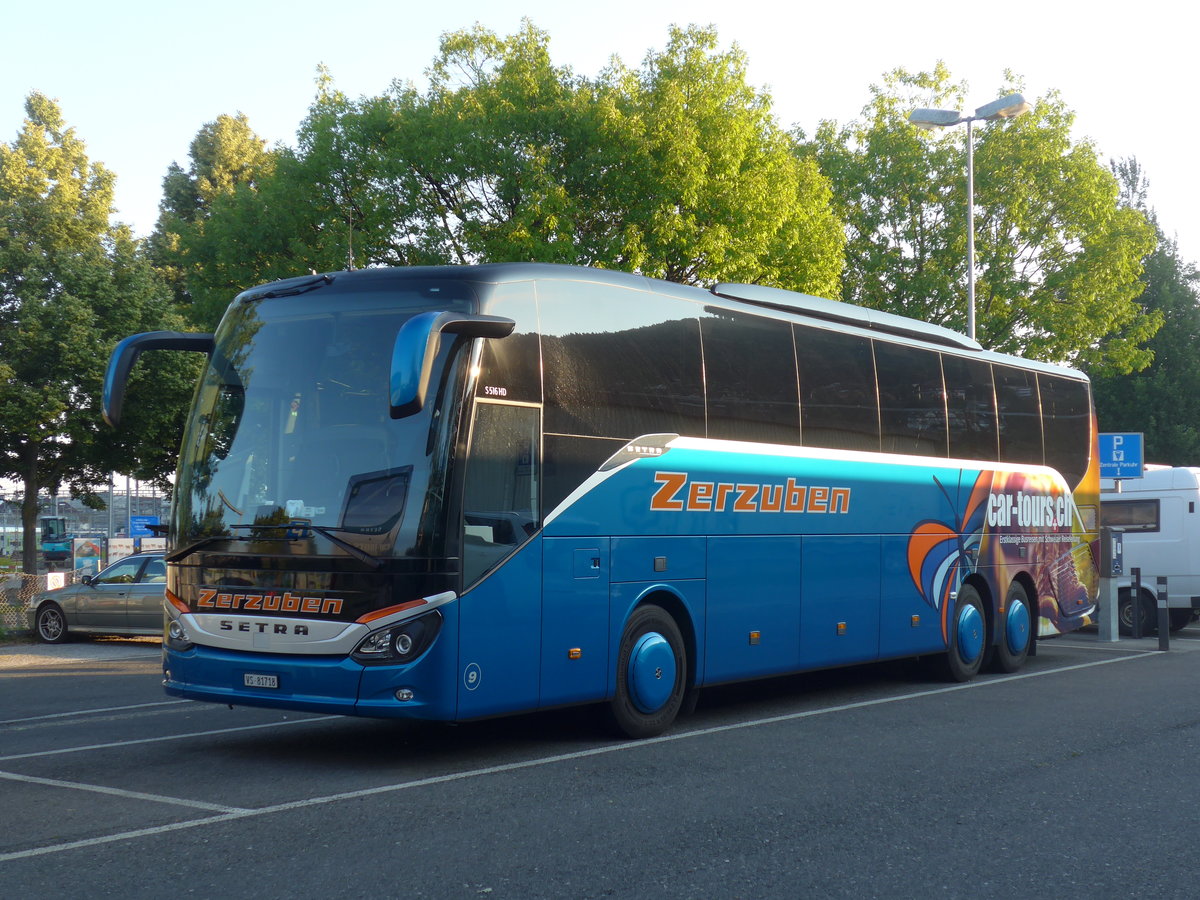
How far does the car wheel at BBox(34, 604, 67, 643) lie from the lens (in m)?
21.2

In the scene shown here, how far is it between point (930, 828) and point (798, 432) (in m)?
5.36

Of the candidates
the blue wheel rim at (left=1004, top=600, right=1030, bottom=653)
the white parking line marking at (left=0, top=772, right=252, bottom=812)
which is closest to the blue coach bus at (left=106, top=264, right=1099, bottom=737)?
the white parking line marking at (left=0, top=772, right=252, bottom=812)

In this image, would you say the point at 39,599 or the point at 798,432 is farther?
the point at 39,599

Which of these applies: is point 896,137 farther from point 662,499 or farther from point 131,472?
point 662,499

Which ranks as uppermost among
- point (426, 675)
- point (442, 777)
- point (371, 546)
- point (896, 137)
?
point (896, 137)

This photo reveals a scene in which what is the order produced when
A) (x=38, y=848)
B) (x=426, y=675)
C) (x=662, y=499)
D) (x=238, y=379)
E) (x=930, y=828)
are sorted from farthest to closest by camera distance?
(x=662, y=499) → (x=238, y=379) → (x=426, y=675) → (x=930, y=828) → (x=38, y=848)

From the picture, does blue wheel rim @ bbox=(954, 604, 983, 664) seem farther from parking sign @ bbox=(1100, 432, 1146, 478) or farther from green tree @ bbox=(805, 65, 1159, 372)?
green tree @ bbox=(805, 65, 1159, 372)

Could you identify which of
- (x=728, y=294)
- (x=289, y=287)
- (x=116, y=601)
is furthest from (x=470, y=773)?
(x=116, y=601)

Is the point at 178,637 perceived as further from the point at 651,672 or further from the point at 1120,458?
the point at 1120,458

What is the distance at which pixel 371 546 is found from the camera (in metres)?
8.34

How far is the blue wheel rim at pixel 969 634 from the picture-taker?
47.8 ft

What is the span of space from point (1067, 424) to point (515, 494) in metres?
10.5

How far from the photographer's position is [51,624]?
70.0 feet

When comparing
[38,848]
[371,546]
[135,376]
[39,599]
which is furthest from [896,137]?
[38,848]
